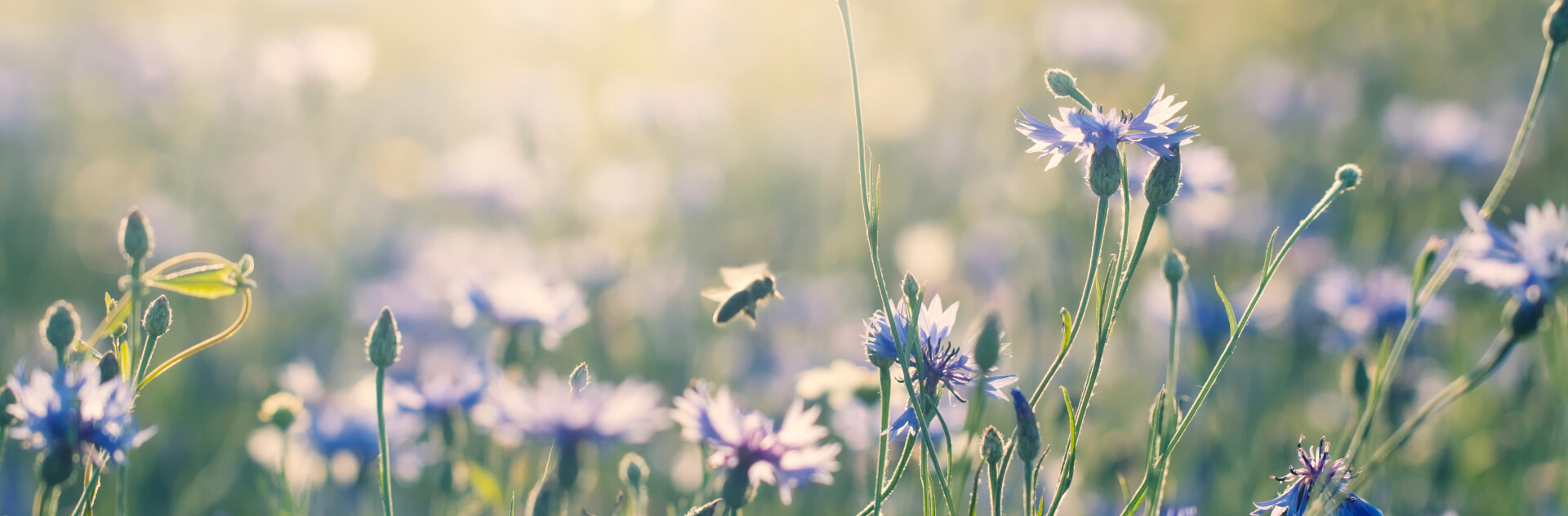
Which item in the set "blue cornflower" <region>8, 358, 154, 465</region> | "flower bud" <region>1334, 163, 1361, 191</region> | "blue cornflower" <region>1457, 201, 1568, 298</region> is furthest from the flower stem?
"blue cornflower" <region>1457, 201, 1568, 298</region>

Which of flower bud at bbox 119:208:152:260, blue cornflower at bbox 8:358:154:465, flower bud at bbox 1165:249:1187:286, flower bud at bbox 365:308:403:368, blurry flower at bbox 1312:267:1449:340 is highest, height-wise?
blurry flower at bbox 1312:267:1449:340

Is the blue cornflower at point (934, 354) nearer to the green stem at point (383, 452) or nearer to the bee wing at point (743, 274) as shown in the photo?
the bee wing at point (743, 274)

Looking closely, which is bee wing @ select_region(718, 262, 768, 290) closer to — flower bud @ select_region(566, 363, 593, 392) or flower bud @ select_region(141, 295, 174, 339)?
flower bud @ select_region(566, 363, 593, 392)

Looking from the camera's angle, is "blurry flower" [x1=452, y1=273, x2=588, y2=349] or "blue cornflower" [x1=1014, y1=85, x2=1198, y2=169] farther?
"blurry flower" [x1=452, y1=273, x2=588, y2=349]

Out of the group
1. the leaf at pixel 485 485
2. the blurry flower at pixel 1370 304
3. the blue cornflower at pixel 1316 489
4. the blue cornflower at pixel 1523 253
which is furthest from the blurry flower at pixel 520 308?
the blurry flower at pixel 1370 304

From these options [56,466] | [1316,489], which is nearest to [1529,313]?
[1316,489]

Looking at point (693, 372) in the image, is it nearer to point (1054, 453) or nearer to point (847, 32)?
point (1054, 453)

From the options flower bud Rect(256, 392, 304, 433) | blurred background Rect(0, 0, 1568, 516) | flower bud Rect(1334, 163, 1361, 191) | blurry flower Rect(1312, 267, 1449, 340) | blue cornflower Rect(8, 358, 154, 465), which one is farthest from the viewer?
blurred background Rect(0, 0, 1568, 516)
